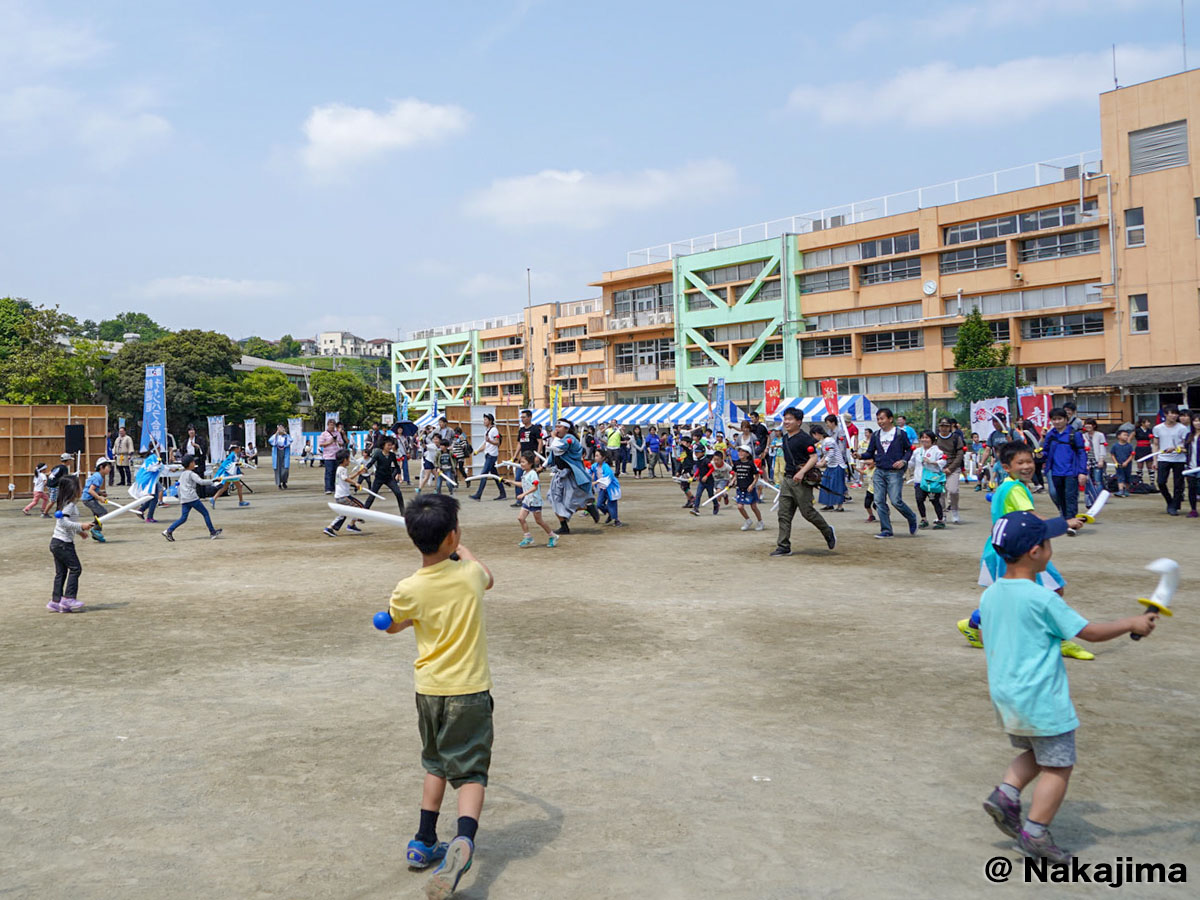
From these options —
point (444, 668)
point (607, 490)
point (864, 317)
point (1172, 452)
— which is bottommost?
point (444, 668)

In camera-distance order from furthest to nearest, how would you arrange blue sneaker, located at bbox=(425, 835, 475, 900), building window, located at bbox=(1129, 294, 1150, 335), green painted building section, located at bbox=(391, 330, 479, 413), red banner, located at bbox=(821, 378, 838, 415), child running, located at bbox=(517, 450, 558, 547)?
green painted building section, located at bbox=(391, 330, 479, 413) < building window, located at bbox=(1129, 294, 1150, 335) < red banner, located at bbox=(821, 378, 838, 415) < child running, located at bbox=(517, 450, 558, 547) < blue sneaker, located at bbox=(425, 835, 475, 900)

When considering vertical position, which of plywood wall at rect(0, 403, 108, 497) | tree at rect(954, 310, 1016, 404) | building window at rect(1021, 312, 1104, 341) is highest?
building window at rect(1021, 312, 1104, 341)

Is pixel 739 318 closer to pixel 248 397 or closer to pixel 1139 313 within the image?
pixel 1139 313

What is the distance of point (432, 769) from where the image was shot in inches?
145

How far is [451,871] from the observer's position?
3275mm

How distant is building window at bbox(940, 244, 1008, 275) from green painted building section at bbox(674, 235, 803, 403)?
1004cm

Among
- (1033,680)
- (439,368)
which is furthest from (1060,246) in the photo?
(439,368)

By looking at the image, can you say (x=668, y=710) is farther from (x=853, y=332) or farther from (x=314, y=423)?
(x=314, y=423)

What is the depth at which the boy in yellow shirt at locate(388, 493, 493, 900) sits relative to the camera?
3.63 metres

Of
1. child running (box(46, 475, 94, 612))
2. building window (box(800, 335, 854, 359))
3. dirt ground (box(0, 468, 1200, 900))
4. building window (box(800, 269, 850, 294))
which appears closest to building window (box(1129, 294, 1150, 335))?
building window (box(800, 335, 854, 359))

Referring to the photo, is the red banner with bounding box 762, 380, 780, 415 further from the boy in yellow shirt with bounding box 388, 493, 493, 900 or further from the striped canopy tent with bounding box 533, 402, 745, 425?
the boy in yellow shirt with bounding box 388, 493, 493, 900

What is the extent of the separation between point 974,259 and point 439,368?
240 ft

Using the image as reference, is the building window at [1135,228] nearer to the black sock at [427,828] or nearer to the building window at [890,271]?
the building window at [890,271]

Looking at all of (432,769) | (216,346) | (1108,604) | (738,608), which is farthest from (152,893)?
(216,346)
